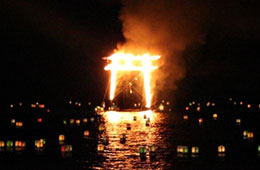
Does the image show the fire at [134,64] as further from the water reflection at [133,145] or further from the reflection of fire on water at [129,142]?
the water reflection at [133,145]

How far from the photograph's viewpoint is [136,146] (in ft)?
84.6

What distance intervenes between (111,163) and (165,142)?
7.39 metres

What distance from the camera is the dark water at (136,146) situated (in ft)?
69.0

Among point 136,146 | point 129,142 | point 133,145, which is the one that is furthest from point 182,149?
point 129,142

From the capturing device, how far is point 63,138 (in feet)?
94.9

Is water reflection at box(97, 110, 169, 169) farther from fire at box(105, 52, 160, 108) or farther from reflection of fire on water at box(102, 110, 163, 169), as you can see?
fire at box(105, 52, 160, 108)

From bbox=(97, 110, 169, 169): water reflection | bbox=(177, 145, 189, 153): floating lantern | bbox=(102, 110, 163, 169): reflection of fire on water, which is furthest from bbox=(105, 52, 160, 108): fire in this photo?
bbox=(177, 145, 189, 153): floating lantern

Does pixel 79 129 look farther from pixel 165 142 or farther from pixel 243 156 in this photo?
pixel 243 156

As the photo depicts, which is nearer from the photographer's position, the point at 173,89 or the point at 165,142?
the point at 165,142

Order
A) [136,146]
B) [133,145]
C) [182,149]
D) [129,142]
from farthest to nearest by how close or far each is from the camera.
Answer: [129,142] < [133,145] < [136,146] < [182,149]

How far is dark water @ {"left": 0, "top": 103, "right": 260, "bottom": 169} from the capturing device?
21.0m

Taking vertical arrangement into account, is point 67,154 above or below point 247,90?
below

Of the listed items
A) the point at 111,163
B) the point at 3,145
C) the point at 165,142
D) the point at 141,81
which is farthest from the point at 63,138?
the point at 141,81

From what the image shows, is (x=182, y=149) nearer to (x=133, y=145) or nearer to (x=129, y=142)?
(x=133, y=145)
